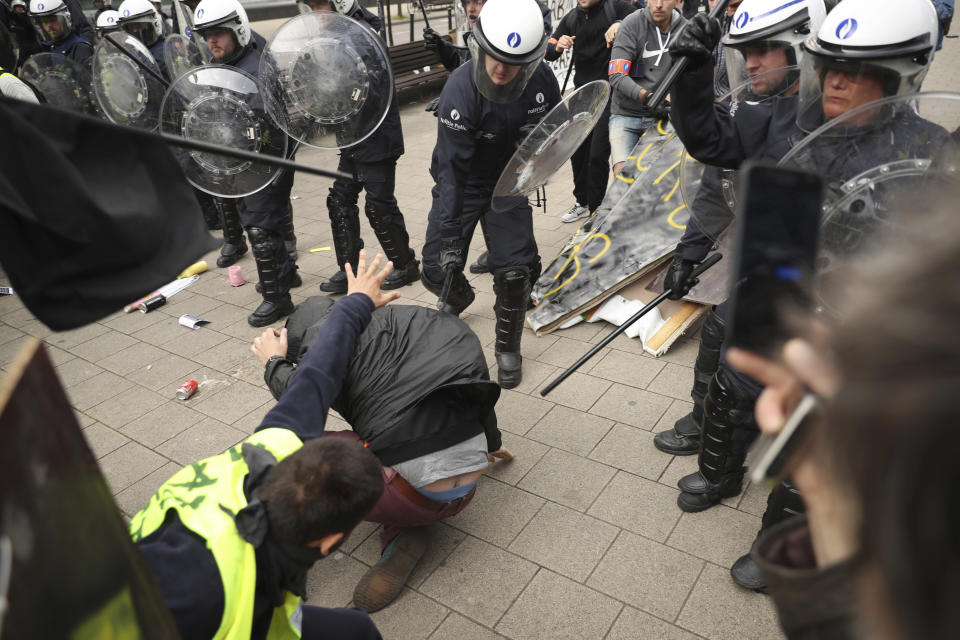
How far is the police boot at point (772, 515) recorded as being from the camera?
225cm

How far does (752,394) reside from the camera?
2.48m

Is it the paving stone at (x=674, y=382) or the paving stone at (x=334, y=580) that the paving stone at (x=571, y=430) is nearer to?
the paving stone at (x=674, y=382)

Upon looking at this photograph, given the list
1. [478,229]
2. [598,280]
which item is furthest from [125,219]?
[478,229]

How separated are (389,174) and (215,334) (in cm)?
173

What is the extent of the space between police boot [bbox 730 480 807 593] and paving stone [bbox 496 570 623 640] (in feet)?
1.53

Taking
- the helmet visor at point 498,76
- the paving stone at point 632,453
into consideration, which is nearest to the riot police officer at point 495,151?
the helmet visor at point 498,76

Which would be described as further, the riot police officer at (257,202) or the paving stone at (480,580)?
the riot police officer at (257,202)

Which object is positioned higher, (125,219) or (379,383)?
(125,219)

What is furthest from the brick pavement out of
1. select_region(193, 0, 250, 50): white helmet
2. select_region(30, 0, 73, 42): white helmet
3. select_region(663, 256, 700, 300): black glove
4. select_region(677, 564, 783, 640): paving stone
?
select_region(30, 0, 73, 42): white helmet

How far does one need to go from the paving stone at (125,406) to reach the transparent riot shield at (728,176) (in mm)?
3255

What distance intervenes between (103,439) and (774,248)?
12.6 ft

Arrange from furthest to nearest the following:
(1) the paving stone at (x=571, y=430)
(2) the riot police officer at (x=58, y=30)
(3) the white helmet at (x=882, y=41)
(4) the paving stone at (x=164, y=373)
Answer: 1. (2) the riot police officer at (x=58, y=30)
2. (4) the paving stone at (x=164, y=373)
3. (1) the paving stone at (x=571, y=430)
4. (3) the white helmet at (x=882, y=41)

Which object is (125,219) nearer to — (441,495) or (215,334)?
(441,495)

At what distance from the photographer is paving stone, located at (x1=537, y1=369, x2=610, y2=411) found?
3705mm
